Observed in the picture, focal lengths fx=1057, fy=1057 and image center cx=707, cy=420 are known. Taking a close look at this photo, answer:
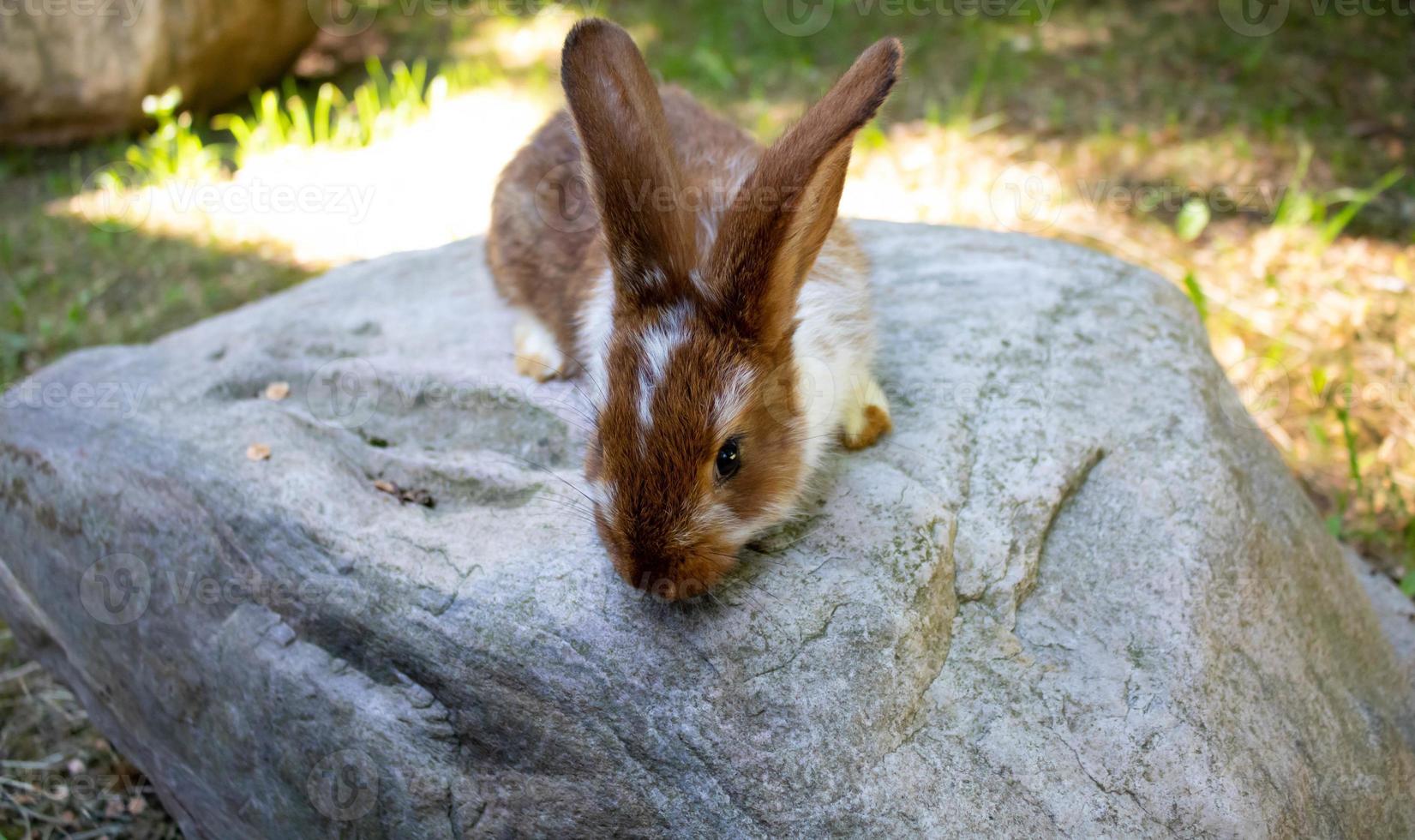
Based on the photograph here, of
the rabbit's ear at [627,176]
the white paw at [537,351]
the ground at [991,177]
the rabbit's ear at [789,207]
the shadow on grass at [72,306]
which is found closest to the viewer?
the rabbit's ear at [789,207]

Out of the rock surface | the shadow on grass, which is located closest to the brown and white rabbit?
the shadow on grass

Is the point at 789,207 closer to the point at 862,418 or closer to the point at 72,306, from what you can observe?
the point at 862,418

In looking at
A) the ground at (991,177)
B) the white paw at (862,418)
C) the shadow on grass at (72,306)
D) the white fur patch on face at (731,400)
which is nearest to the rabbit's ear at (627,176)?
the white fur patch on face at (731,400)

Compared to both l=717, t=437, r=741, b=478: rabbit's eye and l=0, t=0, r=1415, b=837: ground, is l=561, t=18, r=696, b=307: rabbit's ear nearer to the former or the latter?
l=717, t=437, r=741, b=478: rabbit's eye

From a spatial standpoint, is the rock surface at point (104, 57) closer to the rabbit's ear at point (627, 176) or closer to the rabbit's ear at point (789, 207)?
the rabbit's ear at point (627, 176)

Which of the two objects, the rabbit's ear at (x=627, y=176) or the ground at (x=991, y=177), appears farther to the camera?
the ground at (x=991, y=177)

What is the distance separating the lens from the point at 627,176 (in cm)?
255

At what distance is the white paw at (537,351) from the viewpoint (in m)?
3.63

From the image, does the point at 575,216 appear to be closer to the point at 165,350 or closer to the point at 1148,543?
the point at 165,350

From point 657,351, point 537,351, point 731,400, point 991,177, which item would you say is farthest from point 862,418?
point 991,177

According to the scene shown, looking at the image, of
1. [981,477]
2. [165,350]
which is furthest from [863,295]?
[165,350]

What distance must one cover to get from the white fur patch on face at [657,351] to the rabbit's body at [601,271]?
17cm

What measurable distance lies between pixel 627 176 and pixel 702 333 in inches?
16.6

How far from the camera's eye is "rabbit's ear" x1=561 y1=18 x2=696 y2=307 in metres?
2.55
